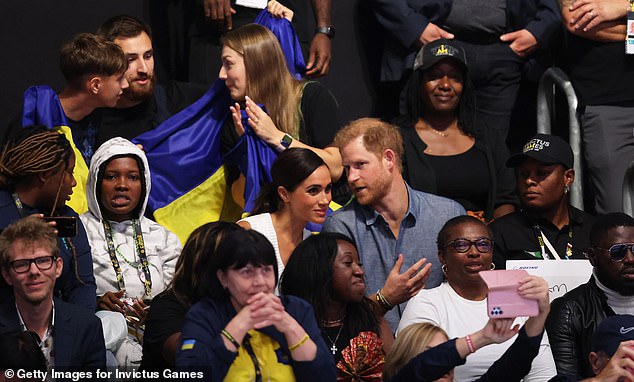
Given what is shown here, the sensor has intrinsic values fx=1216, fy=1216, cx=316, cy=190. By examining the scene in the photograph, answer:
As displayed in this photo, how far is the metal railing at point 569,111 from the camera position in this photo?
6348 millimetres

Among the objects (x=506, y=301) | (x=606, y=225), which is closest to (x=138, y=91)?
(x=606, y=225)

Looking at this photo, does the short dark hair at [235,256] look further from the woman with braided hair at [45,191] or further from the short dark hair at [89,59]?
the short dark hair at [89,59]

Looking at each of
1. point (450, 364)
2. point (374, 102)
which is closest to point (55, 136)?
point (450, 364)

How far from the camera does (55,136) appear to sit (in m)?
5.11

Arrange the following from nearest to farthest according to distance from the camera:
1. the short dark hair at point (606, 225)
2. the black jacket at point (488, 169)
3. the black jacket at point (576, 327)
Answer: the black jacket at point (576, 327), the short dark hair at point (606, 225), the black jacket at point (488, 169)

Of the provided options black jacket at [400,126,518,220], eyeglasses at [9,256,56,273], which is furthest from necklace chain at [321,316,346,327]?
black jacket at [400,126,518,220]

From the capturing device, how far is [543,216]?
571 centimetres

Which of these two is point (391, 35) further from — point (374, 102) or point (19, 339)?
point (19, 339)

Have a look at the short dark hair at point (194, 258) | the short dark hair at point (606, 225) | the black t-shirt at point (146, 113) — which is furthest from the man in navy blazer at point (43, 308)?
the short dark hair at point (606, 225)

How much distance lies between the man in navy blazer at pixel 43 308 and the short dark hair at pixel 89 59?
1503 millimetres

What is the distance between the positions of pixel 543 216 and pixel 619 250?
2.44 feet

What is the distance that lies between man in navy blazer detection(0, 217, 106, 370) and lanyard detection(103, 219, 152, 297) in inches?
27.2

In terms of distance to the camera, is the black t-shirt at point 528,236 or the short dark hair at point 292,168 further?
the black t-shirt at point 528,236

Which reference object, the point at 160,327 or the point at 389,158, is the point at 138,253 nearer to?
the point at 160,327
